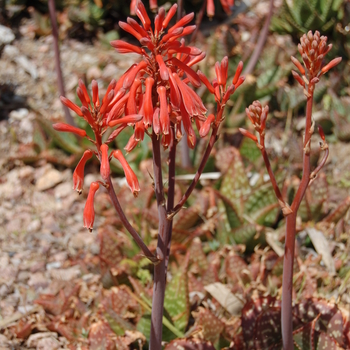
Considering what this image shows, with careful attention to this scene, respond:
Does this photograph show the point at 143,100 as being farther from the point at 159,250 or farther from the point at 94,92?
the point at 159,250

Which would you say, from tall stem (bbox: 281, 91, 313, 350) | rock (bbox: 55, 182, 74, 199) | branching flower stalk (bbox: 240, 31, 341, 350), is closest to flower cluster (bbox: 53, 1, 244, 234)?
branching flower stalk (bbox: 240, 31, 341, 350)

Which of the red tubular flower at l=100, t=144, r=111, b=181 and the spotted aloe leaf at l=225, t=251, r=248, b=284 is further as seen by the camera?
the spotted aloe leaf at l=225, t=251, r=248, b=284

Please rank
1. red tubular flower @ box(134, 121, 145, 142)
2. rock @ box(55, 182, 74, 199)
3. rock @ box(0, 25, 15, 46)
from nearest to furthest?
red tubular flower @ box(134, 121, 145, 142), rock @ box(55, 182, 74, 199), rock @ box(0, 25, 15, 46)

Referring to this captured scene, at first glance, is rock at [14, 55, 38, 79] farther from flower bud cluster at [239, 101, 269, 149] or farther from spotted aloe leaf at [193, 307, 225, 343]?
flower bud cluster at [239, 101, 269, 149]

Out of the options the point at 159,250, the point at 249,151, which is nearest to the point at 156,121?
the point at 159,250

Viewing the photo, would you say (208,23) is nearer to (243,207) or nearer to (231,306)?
(243,207)

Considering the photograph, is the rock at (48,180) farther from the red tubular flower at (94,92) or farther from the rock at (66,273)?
the red tubular flower at (94,92)
